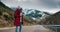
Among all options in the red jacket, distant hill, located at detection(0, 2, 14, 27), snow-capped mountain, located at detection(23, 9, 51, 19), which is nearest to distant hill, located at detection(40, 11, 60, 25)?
snow-capped mountain, located at detection(23, 9, 51, 19)

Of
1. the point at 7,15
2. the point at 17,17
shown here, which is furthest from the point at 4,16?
the point at 17,17

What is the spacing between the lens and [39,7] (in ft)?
13.6

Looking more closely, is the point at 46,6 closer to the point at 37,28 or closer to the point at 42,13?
the point at 42,13

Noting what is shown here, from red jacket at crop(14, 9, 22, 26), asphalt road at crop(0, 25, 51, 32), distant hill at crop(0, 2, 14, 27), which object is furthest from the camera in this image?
distant hill at crop(0, 2, 14, 27)

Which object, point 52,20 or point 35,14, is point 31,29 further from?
point 52,20

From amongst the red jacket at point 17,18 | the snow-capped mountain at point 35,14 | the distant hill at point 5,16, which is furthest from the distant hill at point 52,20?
the red jacket at point 17,18

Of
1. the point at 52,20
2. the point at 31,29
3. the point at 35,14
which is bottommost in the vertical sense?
Answer: the point at 31,29

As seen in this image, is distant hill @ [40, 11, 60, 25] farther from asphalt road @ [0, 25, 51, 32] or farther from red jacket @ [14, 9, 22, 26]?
red jacket @ [14, 9, 22, 26]

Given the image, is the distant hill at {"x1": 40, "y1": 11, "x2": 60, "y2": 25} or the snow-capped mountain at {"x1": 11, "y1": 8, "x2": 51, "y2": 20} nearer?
the snow-capped mountain at {"x1": 11, "y1": 8, "x2": 51, "y2": 20}

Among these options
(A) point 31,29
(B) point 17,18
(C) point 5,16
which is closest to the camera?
(B) point 17,18

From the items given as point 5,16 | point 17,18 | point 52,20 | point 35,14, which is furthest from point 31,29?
point 17,18

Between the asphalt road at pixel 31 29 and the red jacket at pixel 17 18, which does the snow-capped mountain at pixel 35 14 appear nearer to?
the asphalt road at pixel 31 29

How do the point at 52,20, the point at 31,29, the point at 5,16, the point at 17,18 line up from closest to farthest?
the point at 17,18 < the point at 31,29 < the point at 52,20 < the point at 5,16

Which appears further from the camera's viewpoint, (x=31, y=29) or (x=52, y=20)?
(x=52, y=20)
